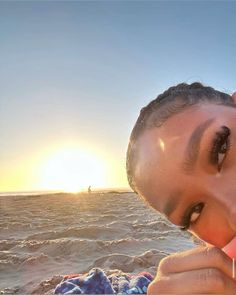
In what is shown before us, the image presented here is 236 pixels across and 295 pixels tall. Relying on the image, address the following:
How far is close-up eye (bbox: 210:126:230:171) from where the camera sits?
179 centimetres

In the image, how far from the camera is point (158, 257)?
5328 mm

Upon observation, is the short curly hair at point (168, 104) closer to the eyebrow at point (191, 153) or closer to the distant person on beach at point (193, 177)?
the distant person on beach at point (193, 177)

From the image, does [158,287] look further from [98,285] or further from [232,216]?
[98,285]

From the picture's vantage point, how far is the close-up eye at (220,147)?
179 cm

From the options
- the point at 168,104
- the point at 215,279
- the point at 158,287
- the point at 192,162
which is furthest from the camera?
the point at 168,104

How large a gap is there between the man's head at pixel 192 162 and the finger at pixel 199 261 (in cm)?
32

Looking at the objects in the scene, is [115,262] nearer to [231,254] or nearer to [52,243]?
[52,243]

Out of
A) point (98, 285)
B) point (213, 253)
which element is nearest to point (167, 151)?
point (213, 253)

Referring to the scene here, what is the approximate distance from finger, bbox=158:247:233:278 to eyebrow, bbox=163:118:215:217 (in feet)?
1.46

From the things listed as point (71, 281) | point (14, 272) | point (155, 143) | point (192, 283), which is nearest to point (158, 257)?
point (14, 272)

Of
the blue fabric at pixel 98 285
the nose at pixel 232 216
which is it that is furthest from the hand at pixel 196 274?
the blue fabric at pixel 98 285

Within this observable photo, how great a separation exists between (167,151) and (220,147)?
0.26 metres

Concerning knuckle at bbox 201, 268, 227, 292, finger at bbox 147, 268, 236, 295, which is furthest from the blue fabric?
knuckle at bbox 201, 268, 227, 292

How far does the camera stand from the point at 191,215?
2.03m
